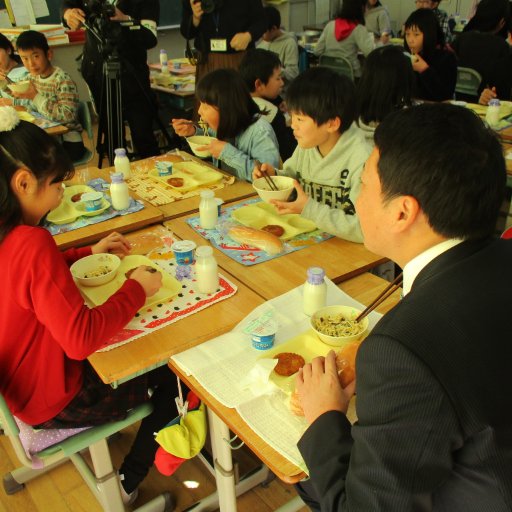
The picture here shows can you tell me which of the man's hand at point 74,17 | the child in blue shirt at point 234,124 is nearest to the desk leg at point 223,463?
the child in blue shirt at point 234,124

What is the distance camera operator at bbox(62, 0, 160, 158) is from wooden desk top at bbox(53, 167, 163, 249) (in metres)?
1.97

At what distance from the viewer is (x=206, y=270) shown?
1.49m

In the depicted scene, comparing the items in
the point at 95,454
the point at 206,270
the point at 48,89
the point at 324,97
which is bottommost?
the point at 95,454

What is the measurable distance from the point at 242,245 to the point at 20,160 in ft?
2.55

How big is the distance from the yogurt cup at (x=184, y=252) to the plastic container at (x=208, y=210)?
9.9 inches

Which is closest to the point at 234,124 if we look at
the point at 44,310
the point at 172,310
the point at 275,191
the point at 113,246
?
the point at 275,191

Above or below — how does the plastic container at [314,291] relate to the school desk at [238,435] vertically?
above

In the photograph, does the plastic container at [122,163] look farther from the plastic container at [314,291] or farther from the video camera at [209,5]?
the video camera at [209,5]

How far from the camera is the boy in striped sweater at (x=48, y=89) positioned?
3391 millimetres

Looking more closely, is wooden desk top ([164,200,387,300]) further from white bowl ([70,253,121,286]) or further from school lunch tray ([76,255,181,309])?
white bowl ([70,253,121,286])

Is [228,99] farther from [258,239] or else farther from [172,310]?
[172,310]

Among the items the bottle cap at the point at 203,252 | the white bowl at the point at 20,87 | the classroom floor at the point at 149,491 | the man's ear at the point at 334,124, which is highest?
the man's ear at the point at 334,124

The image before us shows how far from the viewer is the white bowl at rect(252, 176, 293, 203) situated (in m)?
1.90

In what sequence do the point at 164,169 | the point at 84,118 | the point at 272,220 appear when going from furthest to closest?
the point at 84,118
the point at 164,169
the point at 272,220
